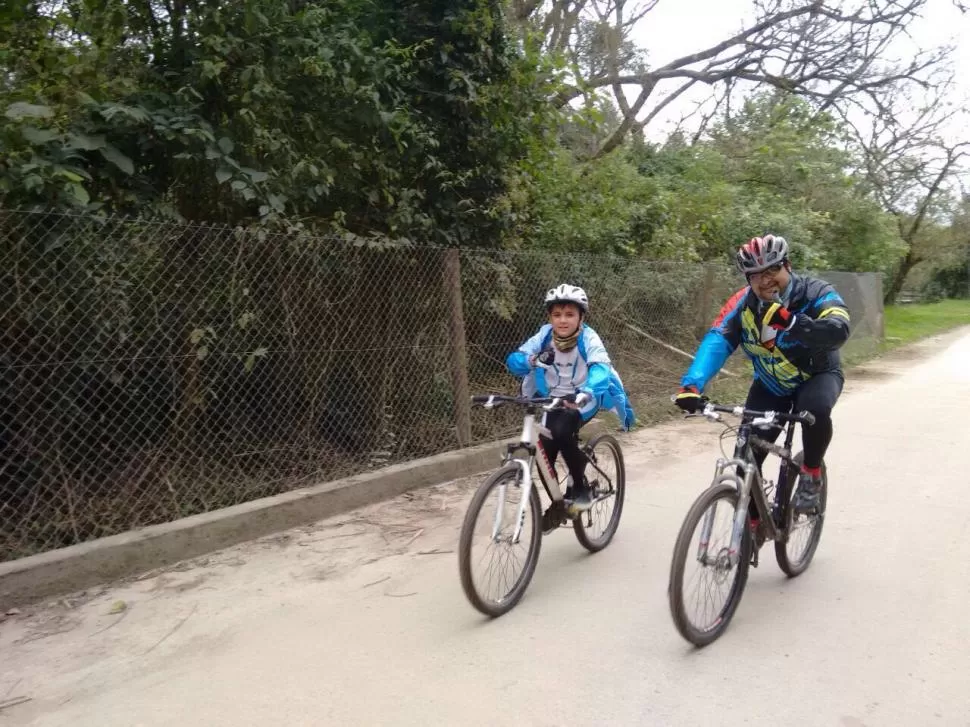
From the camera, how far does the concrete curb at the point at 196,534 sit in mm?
4207

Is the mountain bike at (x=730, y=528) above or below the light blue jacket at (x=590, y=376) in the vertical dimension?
below

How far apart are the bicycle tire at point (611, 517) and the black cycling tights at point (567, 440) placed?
18 cm

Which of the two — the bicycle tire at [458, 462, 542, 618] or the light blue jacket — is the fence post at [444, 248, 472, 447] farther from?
the bicycle tire at [458, 462, 542, 618]

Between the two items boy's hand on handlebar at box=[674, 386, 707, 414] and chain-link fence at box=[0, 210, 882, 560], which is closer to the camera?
boy's hand on handlebar at box=[674, 386, 707, 414]

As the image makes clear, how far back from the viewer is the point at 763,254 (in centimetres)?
391

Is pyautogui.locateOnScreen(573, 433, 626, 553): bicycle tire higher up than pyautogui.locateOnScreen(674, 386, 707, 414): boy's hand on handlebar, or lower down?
lower down

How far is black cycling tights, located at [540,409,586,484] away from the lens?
14.7 ft

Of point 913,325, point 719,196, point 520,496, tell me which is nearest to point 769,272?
point 520,496

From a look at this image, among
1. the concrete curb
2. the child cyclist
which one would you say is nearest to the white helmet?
the child cyclist

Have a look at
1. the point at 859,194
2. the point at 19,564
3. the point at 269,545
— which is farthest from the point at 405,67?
the point at 859,194

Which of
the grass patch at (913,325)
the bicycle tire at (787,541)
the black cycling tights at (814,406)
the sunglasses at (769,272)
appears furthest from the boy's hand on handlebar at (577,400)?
the grass patch at (913,325)

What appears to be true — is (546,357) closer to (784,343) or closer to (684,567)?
(784,343)

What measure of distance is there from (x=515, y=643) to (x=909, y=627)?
186cm

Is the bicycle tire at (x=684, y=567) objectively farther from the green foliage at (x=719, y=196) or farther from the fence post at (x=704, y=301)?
the fence post at (x=704, y=301)
